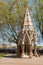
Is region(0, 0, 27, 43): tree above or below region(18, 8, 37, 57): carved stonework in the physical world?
above

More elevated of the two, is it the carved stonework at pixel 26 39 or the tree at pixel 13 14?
the tree at pixel 13 14

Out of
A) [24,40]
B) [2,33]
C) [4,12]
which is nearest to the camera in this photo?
[24,40]

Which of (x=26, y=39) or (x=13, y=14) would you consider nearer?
(x=26, y=39)

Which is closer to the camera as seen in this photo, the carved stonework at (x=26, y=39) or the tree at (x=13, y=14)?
the carved stonework at (x=26, y=39)

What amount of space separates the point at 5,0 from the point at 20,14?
349 centimetres

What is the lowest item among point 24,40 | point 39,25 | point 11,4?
point 24,40

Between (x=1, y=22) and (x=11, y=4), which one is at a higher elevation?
(x=11, y=4)

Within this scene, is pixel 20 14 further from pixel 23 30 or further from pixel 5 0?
pixel 23 30

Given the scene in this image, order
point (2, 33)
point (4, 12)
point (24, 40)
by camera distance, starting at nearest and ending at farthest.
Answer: point (24, 40) < point (4, 12) < point (2, 33)

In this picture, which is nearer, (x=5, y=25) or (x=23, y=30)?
(x=23, y=30)

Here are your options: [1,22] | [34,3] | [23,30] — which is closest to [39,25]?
[34,3]

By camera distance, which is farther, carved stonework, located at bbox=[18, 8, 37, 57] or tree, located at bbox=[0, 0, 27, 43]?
tree, located at bbox=[0, 0, 27, 43]

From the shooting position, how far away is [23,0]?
42406 mm

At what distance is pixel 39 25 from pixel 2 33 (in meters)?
6.93
